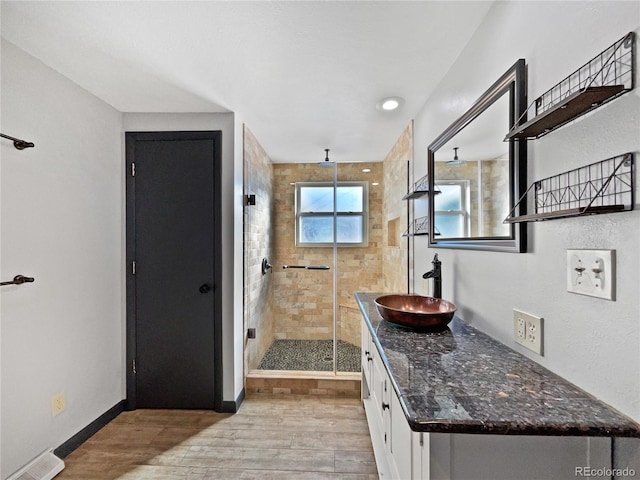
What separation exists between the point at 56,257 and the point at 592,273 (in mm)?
2512

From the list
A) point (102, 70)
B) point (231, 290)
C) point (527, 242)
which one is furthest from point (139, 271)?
point (527, 242)

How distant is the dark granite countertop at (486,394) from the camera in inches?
27.5

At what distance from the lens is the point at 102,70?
1.81 metres

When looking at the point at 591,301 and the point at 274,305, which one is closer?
the point at 591,301

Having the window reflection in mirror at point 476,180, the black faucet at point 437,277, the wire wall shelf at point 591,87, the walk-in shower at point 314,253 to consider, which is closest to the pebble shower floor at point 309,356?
the walk-in shower at point 314,253

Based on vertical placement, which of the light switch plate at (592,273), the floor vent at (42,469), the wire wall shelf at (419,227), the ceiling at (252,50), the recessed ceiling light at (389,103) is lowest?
the floor vent at (42,469)

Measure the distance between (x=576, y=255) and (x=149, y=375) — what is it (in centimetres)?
278

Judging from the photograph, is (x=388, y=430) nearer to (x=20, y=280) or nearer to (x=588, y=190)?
(x=588, y=190)

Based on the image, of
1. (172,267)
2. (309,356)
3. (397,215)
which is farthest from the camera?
(309,356)

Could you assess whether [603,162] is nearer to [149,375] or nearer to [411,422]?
[411,422]

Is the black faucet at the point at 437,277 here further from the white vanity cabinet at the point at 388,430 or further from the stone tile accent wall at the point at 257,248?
the stone tile accent wall at the point at 257,248

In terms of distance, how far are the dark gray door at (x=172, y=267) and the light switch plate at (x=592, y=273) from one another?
2142 millimetres

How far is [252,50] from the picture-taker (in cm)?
160

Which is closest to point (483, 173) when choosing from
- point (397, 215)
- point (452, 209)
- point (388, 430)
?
point (452, 209)
